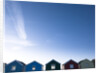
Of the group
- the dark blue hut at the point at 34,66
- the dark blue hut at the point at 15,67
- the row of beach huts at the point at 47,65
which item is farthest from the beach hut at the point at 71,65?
the dark blue hut at the point at 15,67

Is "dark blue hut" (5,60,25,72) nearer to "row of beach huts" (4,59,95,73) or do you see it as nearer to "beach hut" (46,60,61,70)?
"row of beach huts" (4,59,95,73)

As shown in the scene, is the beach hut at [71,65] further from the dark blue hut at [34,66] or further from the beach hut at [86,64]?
the dark blue hut at [34,66]

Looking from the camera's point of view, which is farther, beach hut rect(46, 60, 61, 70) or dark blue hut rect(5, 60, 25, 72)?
beach hut rect(46, 60, 61, 70)

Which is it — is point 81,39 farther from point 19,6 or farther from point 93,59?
point 19,6

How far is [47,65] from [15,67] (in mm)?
381

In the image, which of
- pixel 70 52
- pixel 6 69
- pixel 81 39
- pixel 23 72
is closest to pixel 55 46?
pixel 70 52

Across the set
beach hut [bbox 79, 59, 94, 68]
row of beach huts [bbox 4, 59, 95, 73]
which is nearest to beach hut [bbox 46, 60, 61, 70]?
row of beach huts [bbox 4, 59, 95, 73]

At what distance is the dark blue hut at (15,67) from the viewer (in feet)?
6.15

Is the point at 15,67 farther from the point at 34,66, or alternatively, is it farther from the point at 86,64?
the point at 86,64

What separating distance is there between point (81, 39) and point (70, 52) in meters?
0.22

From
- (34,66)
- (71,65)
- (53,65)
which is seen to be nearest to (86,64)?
(71,65)

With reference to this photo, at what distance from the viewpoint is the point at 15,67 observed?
191 cm

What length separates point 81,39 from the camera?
2057 mm

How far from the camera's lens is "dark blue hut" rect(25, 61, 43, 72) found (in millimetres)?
1942
